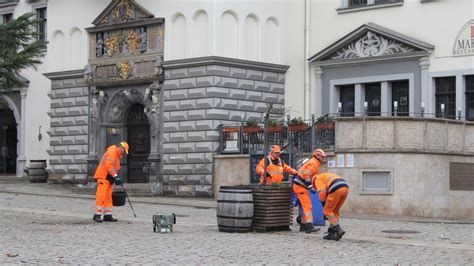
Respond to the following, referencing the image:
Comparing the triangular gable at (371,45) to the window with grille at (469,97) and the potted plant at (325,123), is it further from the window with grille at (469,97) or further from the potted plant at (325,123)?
the potted plant at (325,123)

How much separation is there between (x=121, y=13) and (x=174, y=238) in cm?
1884

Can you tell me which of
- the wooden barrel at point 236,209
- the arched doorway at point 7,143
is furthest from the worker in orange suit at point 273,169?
the arched doorway at point 7,143

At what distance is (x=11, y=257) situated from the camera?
42.8 feet

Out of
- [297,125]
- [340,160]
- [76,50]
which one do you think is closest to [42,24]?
[76,50]

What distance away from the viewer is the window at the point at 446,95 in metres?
29.3

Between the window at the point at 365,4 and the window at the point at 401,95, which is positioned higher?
the window at the point at 365,4

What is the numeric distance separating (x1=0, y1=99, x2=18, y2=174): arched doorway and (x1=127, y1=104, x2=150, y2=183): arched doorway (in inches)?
458

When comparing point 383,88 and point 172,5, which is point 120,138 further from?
point 383,88

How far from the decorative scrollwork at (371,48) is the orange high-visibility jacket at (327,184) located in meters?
14.7

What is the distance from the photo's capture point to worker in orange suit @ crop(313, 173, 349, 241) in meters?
16.1

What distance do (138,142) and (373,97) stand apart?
9.42m

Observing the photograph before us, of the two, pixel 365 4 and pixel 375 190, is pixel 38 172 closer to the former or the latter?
pixel 365 4

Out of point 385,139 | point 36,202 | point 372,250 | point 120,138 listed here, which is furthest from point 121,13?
point 372,250

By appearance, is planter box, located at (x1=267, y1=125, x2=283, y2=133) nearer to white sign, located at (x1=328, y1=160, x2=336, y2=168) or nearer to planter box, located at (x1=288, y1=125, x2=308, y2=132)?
planter box, located at (x1=288, y1=125, x2=308, y2=132)
